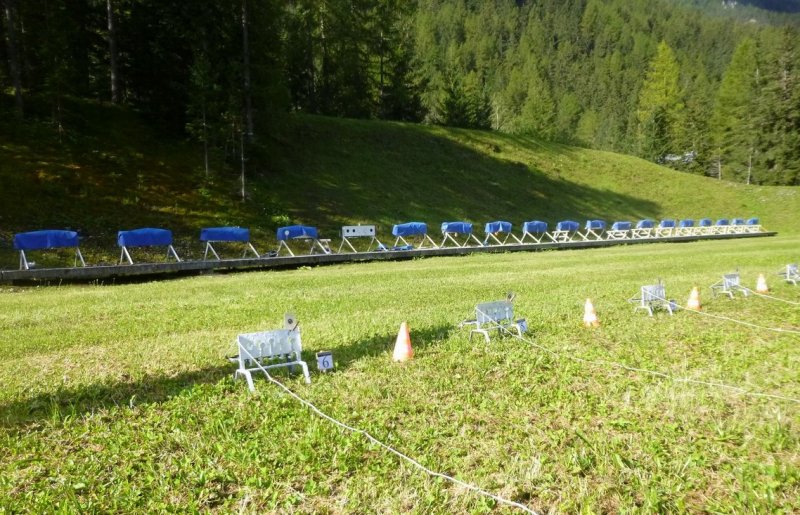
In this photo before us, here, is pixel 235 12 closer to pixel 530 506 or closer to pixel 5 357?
pixel 5 357

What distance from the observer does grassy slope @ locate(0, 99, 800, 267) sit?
926 inches

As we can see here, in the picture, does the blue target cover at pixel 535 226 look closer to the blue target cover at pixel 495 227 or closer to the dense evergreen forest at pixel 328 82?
the blue target cover at pixel 495 227

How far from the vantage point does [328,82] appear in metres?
51.3

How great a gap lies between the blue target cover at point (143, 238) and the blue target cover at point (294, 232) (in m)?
5.08

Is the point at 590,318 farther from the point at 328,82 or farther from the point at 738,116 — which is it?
the point at 738,116

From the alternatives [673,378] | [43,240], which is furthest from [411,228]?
[673,378]

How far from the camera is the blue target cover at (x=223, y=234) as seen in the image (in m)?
21.6

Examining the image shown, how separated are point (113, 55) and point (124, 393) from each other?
32571mm

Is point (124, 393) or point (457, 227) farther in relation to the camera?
point (457, 227)

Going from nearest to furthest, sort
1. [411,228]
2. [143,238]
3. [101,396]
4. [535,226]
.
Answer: [101,396] → [143,238] → [411,228] → [535,226]

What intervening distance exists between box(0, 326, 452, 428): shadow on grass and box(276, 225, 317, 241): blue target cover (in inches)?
672

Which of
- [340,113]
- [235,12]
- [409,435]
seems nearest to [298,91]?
[340,113]

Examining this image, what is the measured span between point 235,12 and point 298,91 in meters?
18.9

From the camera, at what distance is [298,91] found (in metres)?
50.3
